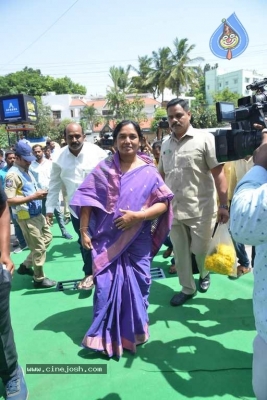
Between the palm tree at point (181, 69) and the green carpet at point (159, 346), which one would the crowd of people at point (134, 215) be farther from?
the palm tree at point (181, 69)

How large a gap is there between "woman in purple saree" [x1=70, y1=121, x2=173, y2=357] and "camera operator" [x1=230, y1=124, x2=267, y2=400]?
1188mm

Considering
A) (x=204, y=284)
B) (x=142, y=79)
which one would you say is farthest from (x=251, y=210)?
(x=142, y=79)

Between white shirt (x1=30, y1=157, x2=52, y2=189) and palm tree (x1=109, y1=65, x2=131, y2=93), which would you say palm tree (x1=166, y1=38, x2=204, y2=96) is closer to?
palm tree (x1=109, y1=65, x2=131, y2=93)

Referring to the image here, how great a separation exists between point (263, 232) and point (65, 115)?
157ft

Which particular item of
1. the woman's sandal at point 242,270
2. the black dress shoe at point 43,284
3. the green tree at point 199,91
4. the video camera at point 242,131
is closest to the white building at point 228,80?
the green tree at point 199,91

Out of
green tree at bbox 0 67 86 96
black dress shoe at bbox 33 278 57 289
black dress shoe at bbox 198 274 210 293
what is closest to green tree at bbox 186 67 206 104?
green tree at bbox 0 67 86 96

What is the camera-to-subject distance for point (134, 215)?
7.65 ft

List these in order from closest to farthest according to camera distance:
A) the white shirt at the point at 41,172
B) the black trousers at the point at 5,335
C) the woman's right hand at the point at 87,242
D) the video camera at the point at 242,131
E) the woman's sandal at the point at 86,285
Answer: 1. the video camera at the point at 242,131
2. the black trousers at the point at 5,335
3. the woman's right hand at the point at 87,242
4. the woman's sandal at the point at 86,285
5. the white shirt at the point at 41,172

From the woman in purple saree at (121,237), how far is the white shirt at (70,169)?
109cm

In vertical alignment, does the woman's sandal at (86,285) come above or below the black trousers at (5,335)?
below

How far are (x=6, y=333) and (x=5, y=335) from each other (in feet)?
0.04

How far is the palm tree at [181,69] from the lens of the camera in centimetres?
3572

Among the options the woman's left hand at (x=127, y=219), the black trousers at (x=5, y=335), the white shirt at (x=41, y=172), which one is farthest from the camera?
the white shirt at (x=41, y=172)

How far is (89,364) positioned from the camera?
2.31 metres
